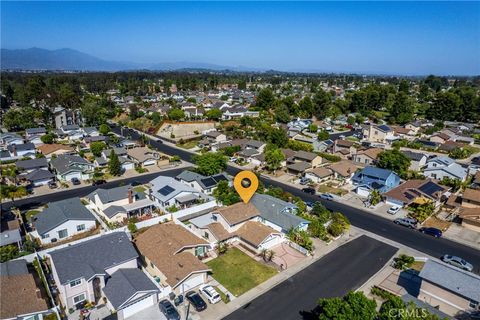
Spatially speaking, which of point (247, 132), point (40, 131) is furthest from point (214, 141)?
point (40, 131)

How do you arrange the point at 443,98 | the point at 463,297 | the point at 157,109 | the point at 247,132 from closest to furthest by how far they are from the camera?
the point at 463,297 → the point at 247,132 → the point at 443,98 → the point at 157,109

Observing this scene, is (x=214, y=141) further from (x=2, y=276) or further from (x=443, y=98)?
(x=443, y=98)

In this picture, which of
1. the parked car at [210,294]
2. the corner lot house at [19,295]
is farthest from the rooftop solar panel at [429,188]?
the corner lot house at [19,295]

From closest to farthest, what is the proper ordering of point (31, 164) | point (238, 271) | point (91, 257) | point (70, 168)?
point (91, 257), point (238, 271), point (70, 168), point (31, 164)

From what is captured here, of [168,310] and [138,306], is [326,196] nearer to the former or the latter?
[168,310]

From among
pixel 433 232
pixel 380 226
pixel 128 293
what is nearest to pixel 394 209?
pixel 380 226

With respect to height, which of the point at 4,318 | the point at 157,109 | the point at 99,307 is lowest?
the point at 99,307

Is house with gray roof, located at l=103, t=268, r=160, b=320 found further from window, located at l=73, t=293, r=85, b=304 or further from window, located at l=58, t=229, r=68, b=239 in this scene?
window, located at l=58, t=229, r=68, b=239

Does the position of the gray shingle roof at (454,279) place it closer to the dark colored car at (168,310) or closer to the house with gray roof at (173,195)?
the dark colored car at (168,310)
